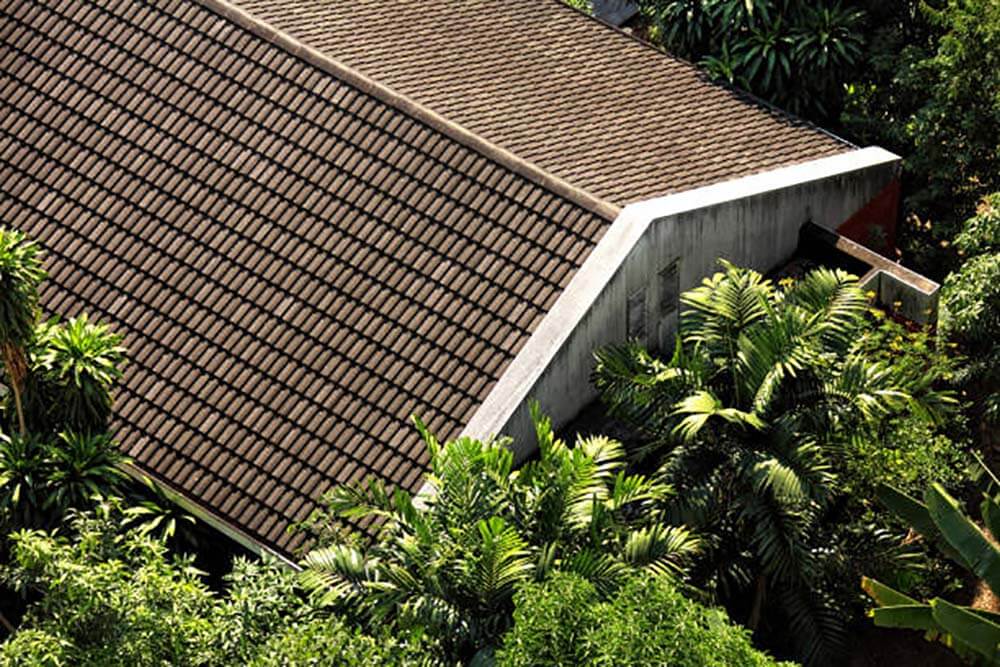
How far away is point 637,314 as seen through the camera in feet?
74.0

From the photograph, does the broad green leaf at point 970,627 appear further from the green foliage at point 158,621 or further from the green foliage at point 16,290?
the green foliage at point 16,290

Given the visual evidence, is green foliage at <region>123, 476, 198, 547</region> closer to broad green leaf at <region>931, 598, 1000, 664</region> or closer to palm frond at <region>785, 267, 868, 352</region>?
palm frond at <region>785, 267, 868, 352</region>

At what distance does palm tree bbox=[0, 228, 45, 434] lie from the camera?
753 inches

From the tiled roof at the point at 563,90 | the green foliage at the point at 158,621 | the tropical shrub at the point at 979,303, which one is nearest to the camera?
the green foliage at the point at 158,621

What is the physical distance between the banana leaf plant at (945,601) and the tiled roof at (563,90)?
6172mm

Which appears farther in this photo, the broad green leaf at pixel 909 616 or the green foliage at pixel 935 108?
the green foliage at pixel 935 108

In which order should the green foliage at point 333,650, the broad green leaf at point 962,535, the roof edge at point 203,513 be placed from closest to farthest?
the green foliage at point 333,650 < the broad green leaf at point 962,535 < the roof edge at point 203,513

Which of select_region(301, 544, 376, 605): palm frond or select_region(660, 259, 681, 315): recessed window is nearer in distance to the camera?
select_region(301, 544, 376, 605): palm frond

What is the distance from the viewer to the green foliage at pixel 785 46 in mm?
27750

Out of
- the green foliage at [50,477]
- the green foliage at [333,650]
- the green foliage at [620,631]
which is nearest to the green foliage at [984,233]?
the green foliage at [620,631]

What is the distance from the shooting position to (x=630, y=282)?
71.8 ft

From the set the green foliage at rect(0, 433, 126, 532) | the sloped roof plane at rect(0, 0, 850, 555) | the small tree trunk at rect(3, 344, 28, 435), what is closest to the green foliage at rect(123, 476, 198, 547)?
the sloped roof plane at rect(0, 0, 850, 555)

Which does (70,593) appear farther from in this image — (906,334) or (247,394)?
(906,334)

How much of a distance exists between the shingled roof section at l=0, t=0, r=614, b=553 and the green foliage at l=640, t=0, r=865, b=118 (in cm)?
714
